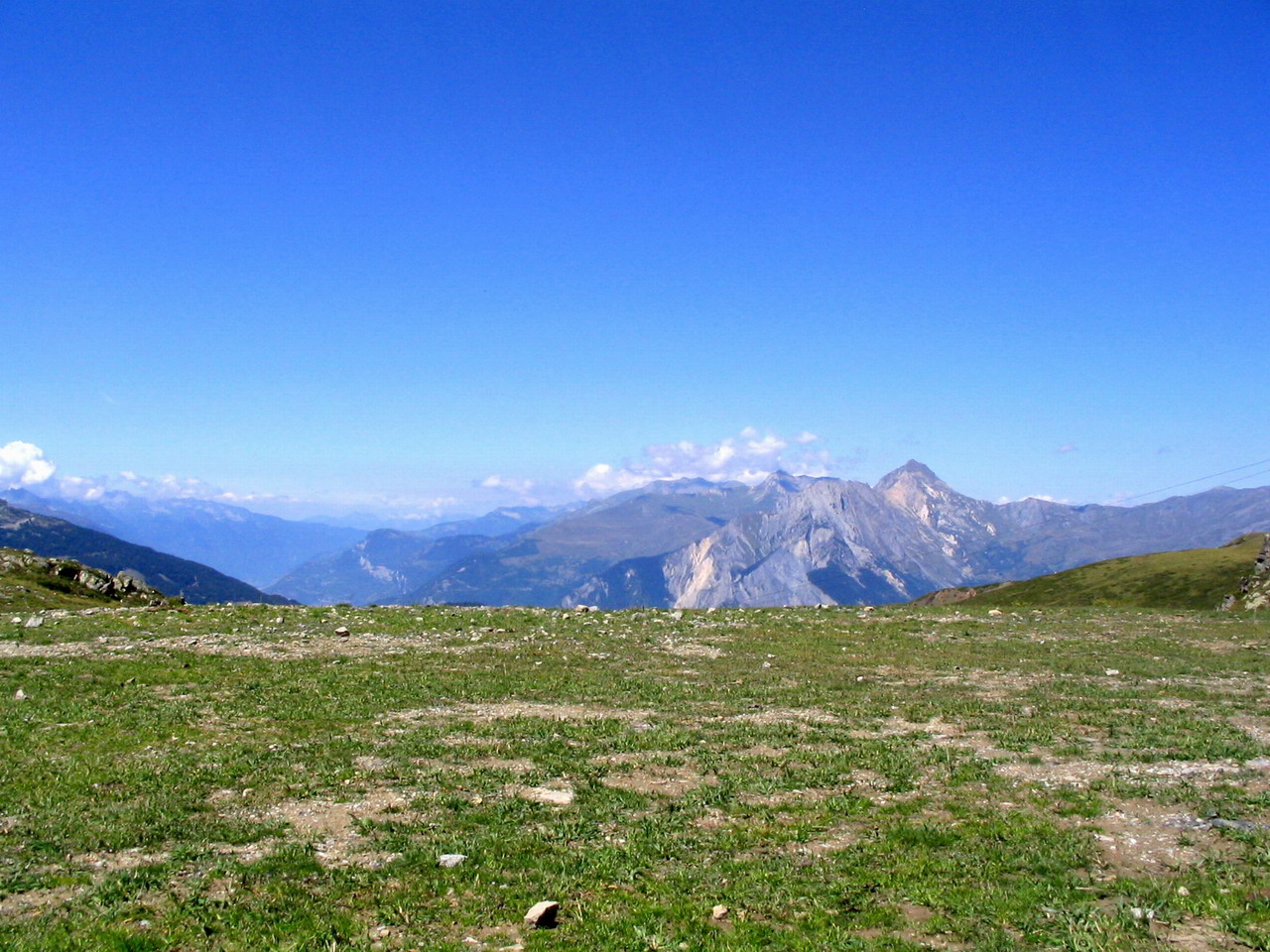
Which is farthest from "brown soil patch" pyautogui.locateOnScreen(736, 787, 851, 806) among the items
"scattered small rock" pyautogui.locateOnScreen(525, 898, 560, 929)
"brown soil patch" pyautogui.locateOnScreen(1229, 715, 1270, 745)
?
"brown soil patch" pyautogui.locateOnScreen(1229, 715, 1270, 745)

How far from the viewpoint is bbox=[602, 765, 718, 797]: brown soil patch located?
17.0 metres

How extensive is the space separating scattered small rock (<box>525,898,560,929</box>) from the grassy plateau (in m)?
0.20

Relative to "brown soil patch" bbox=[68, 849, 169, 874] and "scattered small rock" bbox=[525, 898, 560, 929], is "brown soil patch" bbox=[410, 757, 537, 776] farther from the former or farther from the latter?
"scattered small rock" bbox=[525, 898, 560, 929]

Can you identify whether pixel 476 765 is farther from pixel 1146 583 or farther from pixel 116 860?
pixel 1146 583

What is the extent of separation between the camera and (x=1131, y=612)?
54375 millimetres

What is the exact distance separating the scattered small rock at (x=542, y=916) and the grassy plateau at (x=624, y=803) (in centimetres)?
20

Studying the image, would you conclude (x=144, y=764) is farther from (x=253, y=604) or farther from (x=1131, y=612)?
(x=1131, y=612)

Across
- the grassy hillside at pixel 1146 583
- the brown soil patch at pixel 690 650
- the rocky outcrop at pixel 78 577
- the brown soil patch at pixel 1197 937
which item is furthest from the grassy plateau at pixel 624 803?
the grassy hillside at pixel 1146 583

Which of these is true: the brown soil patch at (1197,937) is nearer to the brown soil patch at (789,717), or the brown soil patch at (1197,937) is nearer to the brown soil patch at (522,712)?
the brown soil patch at (789,717)

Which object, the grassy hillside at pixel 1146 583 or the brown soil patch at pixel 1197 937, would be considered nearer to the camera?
the brown soil patch at pixel 1197 937

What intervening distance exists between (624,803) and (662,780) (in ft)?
6.03

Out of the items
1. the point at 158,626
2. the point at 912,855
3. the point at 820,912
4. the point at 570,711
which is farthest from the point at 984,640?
the point at 158,626

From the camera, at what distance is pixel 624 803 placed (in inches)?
630

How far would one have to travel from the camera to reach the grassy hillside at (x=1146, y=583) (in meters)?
132
